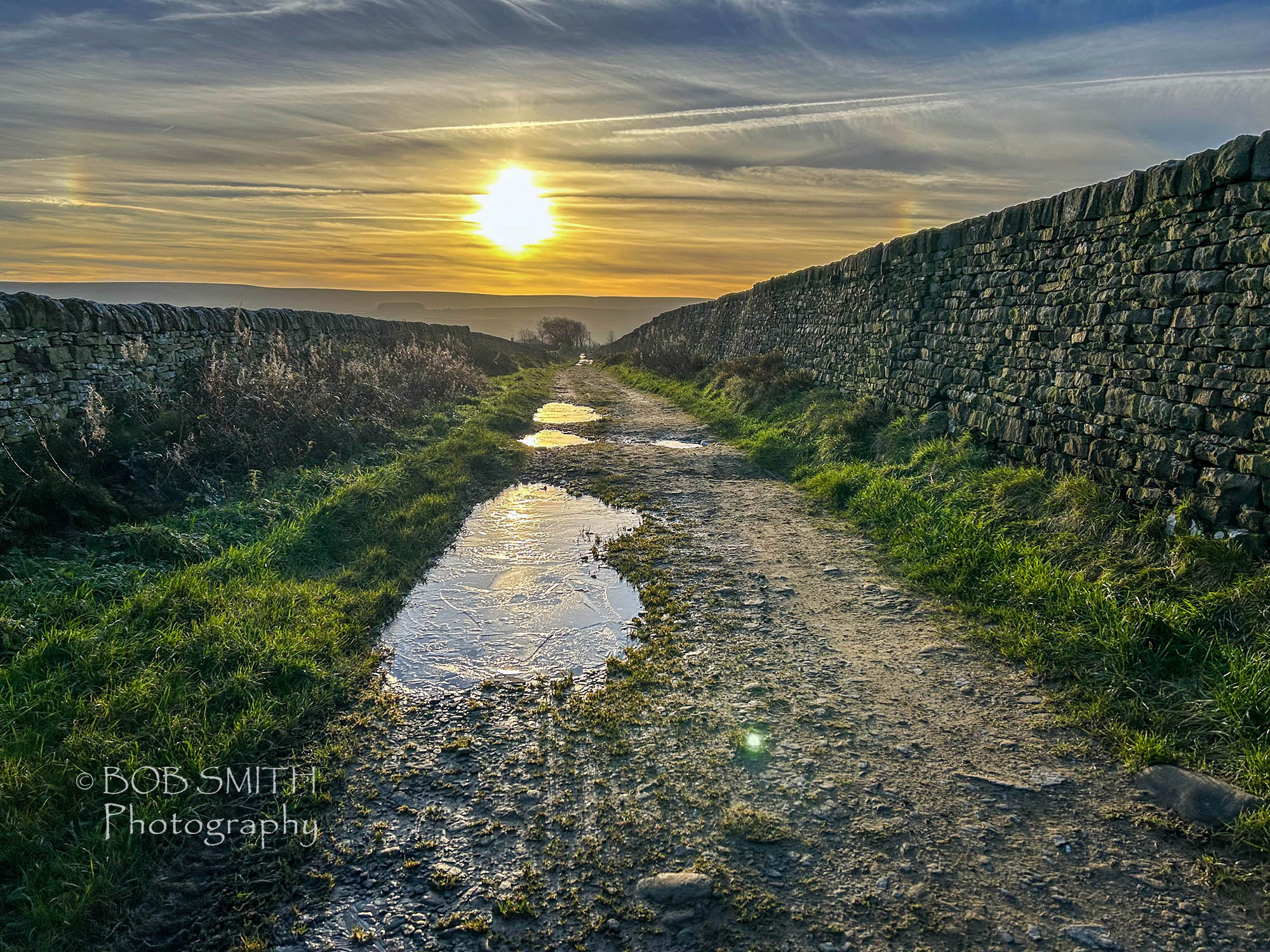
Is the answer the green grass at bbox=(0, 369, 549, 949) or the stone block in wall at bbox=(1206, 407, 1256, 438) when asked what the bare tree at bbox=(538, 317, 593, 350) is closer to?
the green grass at bbox=(0, 369, 549, 949)

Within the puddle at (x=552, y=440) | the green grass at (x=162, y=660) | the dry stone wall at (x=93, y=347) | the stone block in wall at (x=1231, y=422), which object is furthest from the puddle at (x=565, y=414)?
the stone block in wall at (x=1231, y=422)

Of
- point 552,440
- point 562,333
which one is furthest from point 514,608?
point 562,333

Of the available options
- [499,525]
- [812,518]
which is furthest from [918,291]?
[499,525]

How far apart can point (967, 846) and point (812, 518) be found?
509 cm

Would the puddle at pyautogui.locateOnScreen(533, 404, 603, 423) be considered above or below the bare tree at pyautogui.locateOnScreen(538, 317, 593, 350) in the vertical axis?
below

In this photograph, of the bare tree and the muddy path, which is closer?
the muddy path

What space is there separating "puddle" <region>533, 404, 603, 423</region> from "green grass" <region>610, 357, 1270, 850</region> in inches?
323

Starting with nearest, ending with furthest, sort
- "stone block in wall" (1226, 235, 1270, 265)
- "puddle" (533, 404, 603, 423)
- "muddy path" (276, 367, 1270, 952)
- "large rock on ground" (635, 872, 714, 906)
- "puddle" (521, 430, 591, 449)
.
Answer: "muddy path" (276, 367, 1270, 952) < "large rock on ground" (635, 872, 714, 906) < "stone block in wall" (1226, 235, 1270, 265) < "puddle" (521, 430, 591, 449) < "puddle" (533, 404, 603, 423)

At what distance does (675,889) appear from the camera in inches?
106

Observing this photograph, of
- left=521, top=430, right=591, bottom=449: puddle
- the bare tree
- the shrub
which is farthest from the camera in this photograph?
the bare tree

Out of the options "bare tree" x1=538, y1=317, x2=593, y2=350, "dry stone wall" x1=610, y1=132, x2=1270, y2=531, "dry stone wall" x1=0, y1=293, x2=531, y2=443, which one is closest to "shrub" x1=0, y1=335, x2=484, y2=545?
"dry stone wall" x1=0, y1=293, x2=531, y2=443

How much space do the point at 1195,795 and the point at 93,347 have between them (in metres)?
10.5

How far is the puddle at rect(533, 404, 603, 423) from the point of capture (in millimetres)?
16156

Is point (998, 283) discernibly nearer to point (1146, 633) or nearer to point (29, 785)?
point (1146, 633)
